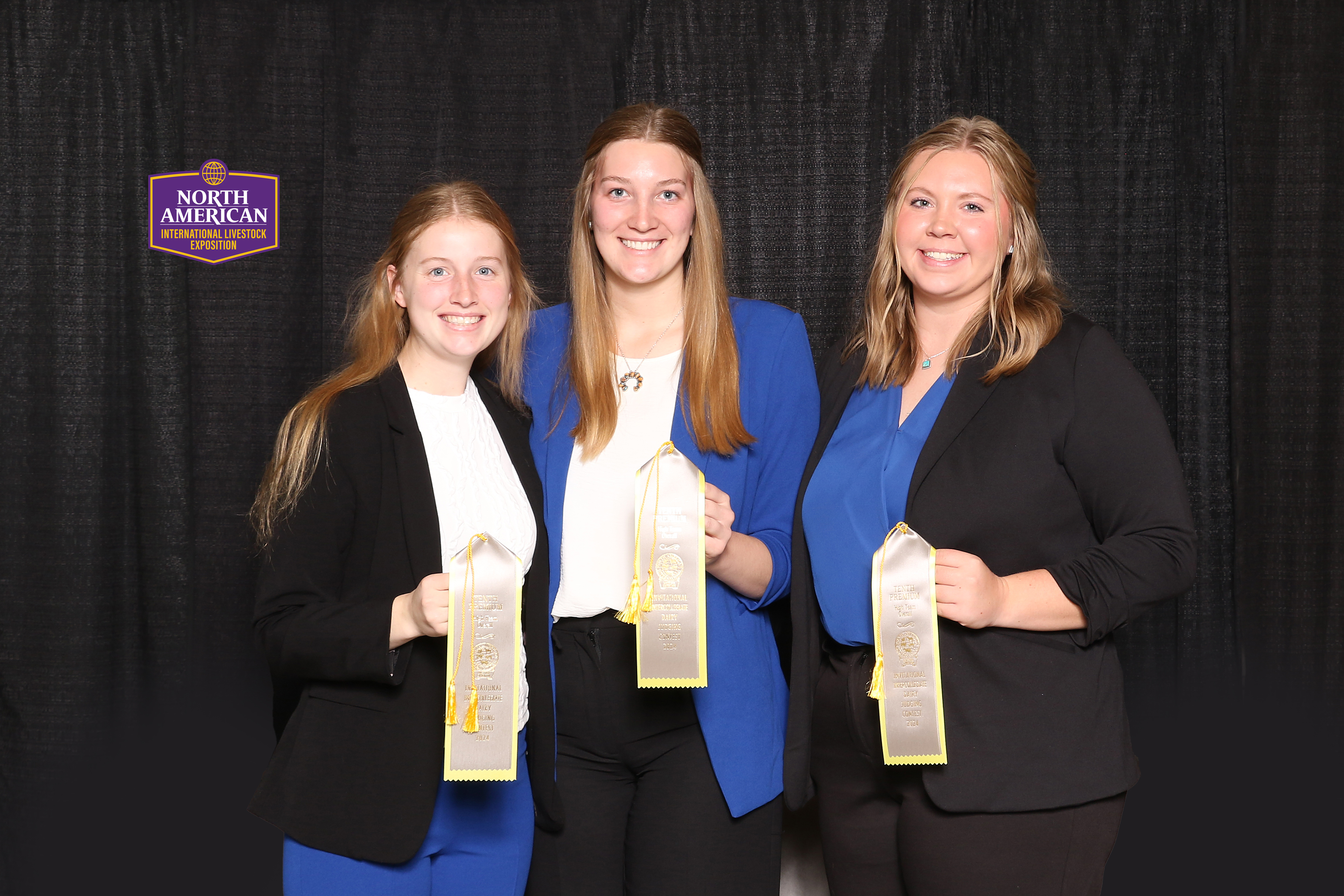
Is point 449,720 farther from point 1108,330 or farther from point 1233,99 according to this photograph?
point 1233,99

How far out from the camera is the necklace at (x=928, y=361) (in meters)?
1.57

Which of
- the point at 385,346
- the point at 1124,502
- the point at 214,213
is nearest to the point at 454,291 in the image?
the point at 385,346

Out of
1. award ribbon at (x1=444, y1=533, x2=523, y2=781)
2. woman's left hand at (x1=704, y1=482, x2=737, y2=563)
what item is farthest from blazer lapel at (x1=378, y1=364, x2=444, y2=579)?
woman's left hand at (x1=704, y1=482, x2=737, y2=563)

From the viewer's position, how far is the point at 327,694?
1.37 meters

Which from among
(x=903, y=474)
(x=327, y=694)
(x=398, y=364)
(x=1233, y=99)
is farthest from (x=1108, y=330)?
(x=327, y=694)

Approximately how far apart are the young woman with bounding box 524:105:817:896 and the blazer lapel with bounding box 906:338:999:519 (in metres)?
0.26

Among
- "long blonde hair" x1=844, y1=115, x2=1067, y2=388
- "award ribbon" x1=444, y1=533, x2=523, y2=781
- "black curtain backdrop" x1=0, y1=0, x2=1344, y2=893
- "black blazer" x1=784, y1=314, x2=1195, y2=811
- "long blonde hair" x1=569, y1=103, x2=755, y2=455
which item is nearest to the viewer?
"award ribbon" x1=444, y1=533, x2=523, y2=781

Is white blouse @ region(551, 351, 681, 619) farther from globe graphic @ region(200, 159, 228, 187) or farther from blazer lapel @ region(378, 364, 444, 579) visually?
globe graphic @ region(200, 159, 228, 187)

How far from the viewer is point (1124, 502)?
137 cm

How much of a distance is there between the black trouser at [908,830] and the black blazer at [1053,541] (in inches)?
1.4

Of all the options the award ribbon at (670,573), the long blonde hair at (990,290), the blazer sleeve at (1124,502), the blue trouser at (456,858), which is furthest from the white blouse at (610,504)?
the blazer sleeve at (1124,502)

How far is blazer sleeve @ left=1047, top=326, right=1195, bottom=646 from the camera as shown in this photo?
1.35 m

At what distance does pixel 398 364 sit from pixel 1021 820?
1.07 metres

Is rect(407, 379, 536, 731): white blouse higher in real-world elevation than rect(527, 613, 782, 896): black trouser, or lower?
higher
